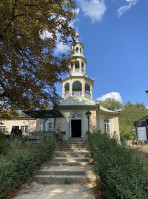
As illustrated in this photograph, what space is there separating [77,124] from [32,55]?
44.1 feet

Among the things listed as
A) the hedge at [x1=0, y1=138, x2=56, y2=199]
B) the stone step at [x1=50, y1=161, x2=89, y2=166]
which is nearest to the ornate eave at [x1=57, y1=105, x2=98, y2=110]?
the stone step at [x1=50, y1=161, x2=89, y2=166]

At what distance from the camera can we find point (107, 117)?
19203 millimetres

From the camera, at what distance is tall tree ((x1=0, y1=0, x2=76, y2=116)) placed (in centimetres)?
606

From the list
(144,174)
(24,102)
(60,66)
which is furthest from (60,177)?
(60,66)

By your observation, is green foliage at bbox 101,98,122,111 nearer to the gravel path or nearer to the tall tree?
the tall tree

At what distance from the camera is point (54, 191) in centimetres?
478

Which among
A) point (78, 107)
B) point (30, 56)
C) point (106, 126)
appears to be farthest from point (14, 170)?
point (106, 126)

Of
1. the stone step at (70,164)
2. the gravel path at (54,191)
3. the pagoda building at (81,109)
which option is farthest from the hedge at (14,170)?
the pagoda building at (81,109)

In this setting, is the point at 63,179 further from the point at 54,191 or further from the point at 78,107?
the point at 78,107

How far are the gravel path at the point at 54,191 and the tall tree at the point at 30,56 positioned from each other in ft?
16.2

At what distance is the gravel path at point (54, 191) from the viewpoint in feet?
14.2

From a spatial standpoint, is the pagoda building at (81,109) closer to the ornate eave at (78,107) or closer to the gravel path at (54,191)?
the ornate eave at (78,107)

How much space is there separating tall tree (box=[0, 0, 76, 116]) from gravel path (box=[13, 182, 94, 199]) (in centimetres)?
495

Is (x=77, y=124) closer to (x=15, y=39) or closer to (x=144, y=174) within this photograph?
(x=15, y=39)
